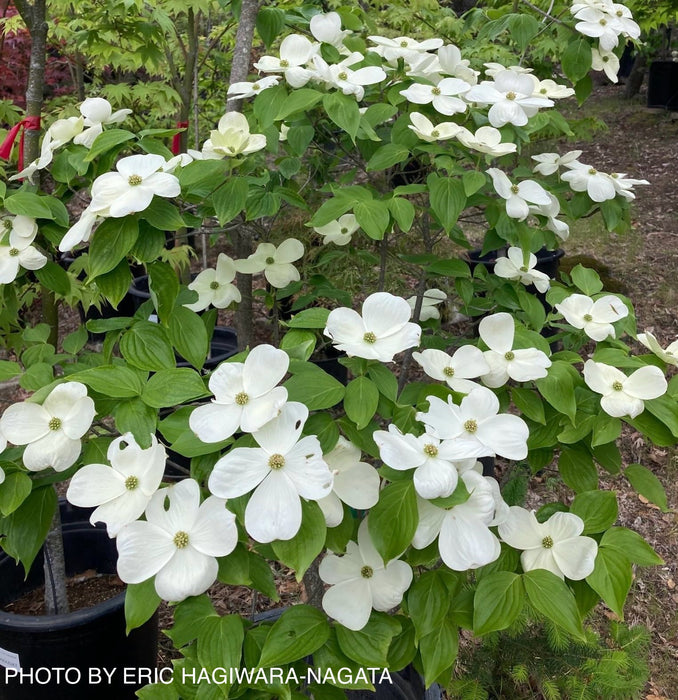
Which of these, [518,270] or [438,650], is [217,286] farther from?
[438,650]

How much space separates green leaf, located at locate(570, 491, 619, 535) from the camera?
34.4 inches

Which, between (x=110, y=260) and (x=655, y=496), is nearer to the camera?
(x=110, y=260)

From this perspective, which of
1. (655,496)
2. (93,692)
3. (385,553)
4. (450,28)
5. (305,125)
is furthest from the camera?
(450,28)

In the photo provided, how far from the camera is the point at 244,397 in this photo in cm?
75

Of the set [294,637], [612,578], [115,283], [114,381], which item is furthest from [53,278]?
[612,578]

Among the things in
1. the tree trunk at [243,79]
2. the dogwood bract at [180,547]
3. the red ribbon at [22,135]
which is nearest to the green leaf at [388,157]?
the tree trunk at [243,79]

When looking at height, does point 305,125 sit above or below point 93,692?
above

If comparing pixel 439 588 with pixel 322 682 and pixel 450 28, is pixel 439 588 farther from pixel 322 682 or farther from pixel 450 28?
pixel 450 28

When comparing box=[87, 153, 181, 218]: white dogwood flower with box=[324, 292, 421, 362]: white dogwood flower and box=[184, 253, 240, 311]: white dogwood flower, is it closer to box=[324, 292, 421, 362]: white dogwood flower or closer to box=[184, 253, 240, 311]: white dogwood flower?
box=[324, 292, 421, 362]: white dogwood flower

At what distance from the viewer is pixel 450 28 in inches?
130

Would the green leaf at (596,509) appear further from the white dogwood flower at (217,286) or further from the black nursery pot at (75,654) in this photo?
the black nursery pot at (75,654)

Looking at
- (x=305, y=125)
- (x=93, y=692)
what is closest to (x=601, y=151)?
(x=305, y=125)

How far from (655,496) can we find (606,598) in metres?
0.24

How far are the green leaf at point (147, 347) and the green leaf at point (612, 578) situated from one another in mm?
598
